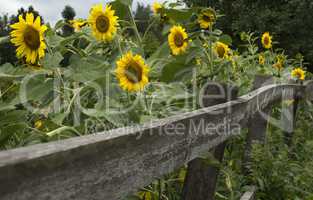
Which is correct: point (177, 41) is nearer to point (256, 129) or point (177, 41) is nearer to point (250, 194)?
point (250, 194)

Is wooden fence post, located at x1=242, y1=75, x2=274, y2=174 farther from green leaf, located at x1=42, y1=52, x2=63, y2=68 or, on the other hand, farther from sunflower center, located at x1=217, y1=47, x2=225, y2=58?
green leaf, located at x1=42, y1=52, x2=63, y2=68

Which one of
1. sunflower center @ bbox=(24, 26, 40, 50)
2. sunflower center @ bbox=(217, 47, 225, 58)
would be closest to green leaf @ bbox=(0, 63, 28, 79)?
sunflower center @ bbox=(24, 26, 40, 50)

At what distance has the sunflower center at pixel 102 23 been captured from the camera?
Answer: 6.56 ft

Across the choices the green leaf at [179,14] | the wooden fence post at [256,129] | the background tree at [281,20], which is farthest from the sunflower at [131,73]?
the background tree at [281,20]

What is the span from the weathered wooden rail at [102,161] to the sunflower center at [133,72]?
30cm

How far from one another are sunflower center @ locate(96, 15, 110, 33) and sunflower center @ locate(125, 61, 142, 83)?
262mm

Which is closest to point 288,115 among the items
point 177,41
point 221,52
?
point 221,52

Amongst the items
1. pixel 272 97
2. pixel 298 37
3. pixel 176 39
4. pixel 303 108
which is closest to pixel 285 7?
pixel 298 37

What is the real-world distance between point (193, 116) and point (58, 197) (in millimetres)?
804

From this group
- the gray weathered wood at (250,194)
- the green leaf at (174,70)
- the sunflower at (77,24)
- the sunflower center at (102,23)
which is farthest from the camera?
the gray weathered wood at (250,194)

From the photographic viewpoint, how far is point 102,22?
79.0 inches

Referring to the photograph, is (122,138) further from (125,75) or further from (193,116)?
(125,75)

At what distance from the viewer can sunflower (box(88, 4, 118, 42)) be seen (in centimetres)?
201

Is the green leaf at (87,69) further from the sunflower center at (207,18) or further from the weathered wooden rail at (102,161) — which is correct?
the sunflower center at (207,18)
